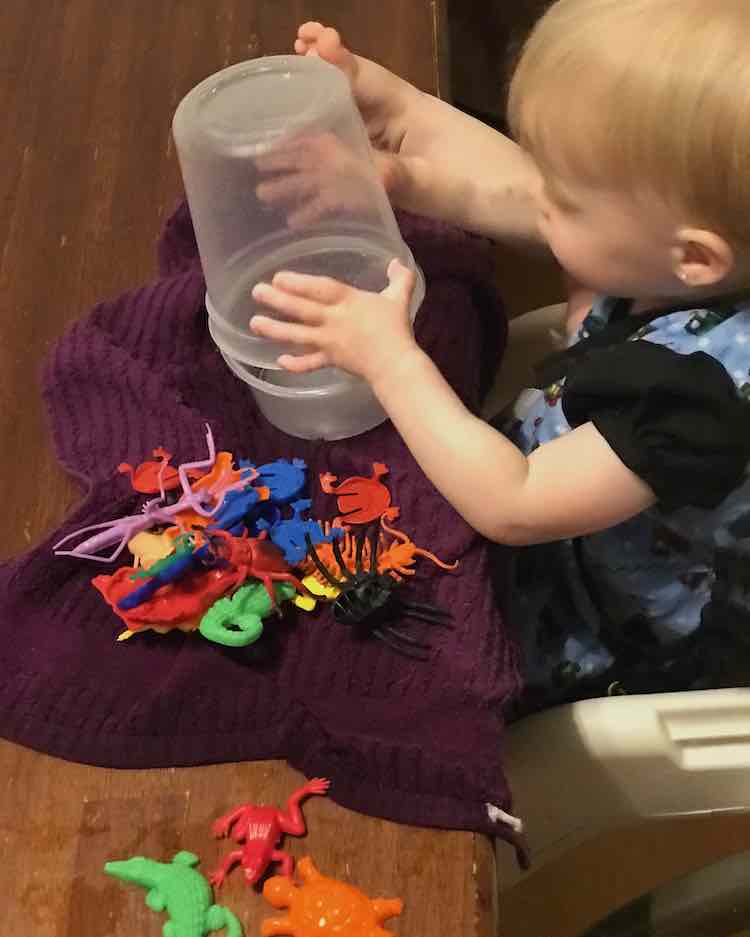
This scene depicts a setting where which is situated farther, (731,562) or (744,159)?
(731,562)

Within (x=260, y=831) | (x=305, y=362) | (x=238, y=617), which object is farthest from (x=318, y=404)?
(x=260, y=831)

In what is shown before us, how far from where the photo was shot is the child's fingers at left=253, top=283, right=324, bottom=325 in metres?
0.58

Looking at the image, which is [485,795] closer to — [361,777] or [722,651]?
[361,777]

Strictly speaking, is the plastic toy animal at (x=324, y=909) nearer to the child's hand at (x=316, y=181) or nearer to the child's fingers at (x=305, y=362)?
the child's fingers at (x=305, y=362)

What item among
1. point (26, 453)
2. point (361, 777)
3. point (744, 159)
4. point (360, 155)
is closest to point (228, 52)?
point (360, 155)

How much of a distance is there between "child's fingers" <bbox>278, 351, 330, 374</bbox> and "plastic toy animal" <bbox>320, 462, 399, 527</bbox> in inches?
2.6

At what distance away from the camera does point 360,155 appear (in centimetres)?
64

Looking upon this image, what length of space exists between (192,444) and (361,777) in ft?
0.75

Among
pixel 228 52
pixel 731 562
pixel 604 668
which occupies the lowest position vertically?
pixel 604 668

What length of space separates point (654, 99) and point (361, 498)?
0.86 feet

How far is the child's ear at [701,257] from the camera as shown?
53cm

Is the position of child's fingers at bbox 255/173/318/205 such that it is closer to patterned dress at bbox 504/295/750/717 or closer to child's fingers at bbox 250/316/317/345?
Answer: child's fingers at bbox 250/316/317/345

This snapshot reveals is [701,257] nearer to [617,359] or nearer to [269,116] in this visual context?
[617,359]

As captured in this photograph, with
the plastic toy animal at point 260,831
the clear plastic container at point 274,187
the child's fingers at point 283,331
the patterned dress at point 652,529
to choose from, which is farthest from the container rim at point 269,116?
the plastic toy animal at point 260,831
